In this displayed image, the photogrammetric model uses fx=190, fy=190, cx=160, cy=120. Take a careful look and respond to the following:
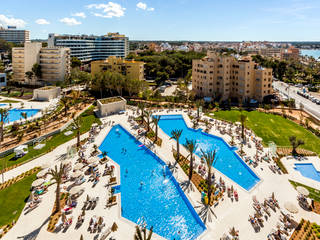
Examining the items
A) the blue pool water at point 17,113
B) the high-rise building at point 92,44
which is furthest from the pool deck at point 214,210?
the high-rise building at point 92,44

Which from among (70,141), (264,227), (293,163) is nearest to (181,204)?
(264,227)

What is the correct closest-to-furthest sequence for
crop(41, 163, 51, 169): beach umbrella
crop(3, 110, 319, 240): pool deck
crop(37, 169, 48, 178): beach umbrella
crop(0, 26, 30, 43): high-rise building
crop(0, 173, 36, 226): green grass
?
1. crop(3, 110, 319, 240): pool deck
2. crop(0, 173, 36, 226): green grass
3. crop(37, 169, 48, 178): beach umbrella
4. crop(41, 163, 51, 169): beach umbrella
5. crop(0, 26, 30, 43): high-rise building

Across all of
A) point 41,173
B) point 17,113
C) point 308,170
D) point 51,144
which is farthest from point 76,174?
point 17,113

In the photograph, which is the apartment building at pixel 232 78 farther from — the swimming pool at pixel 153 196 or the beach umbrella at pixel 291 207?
the beach umbrella at pixel 291 207

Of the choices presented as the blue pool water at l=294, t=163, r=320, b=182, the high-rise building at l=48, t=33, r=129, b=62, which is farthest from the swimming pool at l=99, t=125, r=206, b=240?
the high-rise building at l=48, t=33, r=129, b=62

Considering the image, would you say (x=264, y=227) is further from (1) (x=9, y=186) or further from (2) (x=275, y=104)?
(2) (x=275, y=104)

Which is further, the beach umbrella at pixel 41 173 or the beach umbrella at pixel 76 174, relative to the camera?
the beach umbrella at pixel 76 174

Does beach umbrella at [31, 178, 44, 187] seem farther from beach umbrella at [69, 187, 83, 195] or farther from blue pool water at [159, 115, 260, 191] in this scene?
blue pool water at [159, 115, 260, 191]
